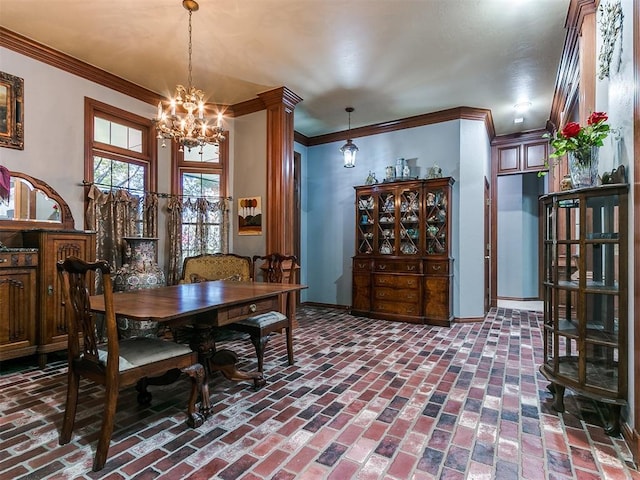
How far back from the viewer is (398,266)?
4941 mm

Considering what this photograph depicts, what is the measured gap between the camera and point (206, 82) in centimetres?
413

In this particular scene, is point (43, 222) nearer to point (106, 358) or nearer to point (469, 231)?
point (106, 358)

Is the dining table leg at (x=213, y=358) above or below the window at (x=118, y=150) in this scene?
below

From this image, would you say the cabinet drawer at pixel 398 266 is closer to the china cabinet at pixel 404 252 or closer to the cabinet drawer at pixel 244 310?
the china cabinet at pixel 404 252

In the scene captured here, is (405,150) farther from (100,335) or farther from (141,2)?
(100,335)

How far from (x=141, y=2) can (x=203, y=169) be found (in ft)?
7.38

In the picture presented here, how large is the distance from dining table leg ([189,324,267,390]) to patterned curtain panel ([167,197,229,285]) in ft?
6.97

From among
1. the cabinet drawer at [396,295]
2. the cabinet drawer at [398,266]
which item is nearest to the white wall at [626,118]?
the cabinet drawer at [398,266]

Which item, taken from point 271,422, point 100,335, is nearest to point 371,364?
point 271,422

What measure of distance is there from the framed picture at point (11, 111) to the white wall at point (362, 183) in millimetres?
3914

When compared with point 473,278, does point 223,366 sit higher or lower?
lower

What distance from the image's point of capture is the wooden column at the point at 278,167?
442cm

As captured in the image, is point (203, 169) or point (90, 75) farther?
point (203, 169)

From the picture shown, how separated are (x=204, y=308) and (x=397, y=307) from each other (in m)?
3.49
